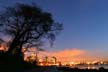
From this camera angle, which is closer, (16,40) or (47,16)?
(16,40)

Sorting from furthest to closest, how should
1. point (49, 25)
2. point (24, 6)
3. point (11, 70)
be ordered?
point (49, 25) < point (24, 6) < point (11, 70)

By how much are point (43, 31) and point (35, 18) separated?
269cm

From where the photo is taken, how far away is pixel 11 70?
3553cm

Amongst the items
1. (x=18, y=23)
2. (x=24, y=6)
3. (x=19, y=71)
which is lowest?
(x=19, y=71)

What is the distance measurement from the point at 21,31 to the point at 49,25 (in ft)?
15.8

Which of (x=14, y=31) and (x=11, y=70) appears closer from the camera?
(x=11, y=70)

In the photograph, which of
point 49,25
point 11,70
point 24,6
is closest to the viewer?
point 11,70

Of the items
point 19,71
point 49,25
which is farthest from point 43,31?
point 19,71

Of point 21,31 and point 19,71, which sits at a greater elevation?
point 21,31

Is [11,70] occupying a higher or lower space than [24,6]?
lower

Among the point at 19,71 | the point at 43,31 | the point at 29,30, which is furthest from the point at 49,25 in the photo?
the point at 19,71

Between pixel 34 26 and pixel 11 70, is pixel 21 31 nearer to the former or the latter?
pixel 34 26

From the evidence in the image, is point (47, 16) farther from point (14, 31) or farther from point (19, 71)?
point (19, 71)

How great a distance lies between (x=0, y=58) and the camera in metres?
36.8
